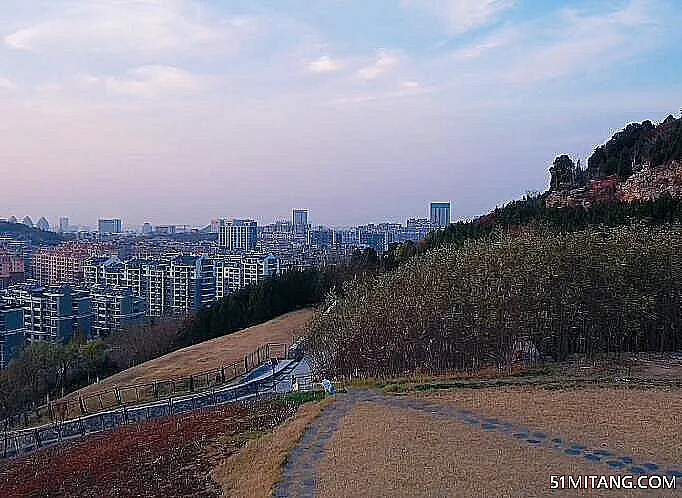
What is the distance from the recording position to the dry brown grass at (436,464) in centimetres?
850

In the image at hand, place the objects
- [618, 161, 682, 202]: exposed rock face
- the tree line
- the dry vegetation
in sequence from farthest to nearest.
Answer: [618, 161, 682, 202]: exposed rock face
the tree line
the dry vegetation

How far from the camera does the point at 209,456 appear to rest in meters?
12.0

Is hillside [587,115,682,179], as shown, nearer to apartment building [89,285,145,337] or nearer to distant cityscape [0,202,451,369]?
distant cityscape [0,202,451,369]

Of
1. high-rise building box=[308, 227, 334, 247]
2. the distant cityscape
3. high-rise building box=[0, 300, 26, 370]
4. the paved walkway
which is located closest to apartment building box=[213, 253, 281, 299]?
the distant cityscape

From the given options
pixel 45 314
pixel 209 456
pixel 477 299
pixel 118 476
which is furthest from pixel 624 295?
pixel 45 314

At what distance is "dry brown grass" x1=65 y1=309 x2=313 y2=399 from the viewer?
1191 inches

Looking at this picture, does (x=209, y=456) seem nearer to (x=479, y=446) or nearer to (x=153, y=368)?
(x=479, y=446)

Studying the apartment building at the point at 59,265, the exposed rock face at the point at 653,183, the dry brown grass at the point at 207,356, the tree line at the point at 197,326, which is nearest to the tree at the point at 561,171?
the exposed rock face at the point at 653,183

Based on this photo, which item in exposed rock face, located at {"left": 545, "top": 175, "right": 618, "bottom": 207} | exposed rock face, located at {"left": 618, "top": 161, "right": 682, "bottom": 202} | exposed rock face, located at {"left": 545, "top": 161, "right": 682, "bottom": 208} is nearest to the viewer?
exposed rock face, located at {"left": 618, "top": 161, "right": 682, "bottom": 202}

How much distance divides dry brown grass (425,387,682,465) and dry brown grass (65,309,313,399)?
18.2 meters

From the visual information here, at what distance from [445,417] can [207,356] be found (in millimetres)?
22380

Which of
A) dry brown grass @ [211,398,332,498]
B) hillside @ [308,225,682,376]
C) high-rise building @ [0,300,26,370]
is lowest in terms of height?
high-rise building @ [0,300,26,370]

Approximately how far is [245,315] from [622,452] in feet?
117

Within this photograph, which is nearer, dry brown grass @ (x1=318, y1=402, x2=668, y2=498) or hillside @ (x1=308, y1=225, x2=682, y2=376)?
dry brown grass @ (x1=318, y1=402, x2=668, y2=498)
